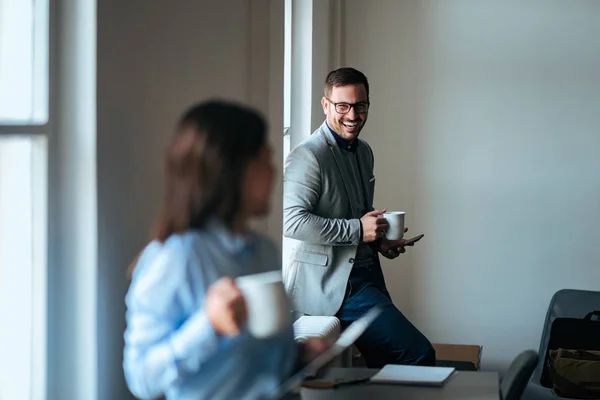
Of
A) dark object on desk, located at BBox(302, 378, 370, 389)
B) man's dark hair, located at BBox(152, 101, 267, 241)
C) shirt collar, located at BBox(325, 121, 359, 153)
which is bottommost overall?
dark object on desk, located at BBox(302, 378, 370, 389)

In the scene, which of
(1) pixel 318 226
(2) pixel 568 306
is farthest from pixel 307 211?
(2) pixel 568 306

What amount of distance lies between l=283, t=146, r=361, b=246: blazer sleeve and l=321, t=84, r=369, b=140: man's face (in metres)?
0.20

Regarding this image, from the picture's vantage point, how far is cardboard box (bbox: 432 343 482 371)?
4410 mm

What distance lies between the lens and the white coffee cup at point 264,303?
1.18m

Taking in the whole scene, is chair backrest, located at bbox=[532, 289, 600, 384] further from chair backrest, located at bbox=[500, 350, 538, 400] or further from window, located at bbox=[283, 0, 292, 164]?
chair backrest, located at bbox=[500, 350, 538, 400]

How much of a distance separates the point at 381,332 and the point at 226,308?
2091 millimetres

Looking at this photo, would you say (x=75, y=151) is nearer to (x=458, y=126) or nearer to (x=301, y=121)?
(x=301, y=121)

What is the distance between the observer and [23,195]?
1.52m

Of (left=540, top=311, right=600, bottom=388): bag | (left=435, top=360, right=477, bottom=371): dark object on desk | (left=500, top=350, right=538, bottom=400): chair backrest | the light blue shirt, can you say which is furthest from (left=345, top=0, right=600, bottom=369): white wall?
the light blue shirt

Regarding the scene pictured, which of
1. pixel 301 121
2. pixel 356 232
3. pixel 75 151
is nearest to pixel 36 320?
pixel 75 151

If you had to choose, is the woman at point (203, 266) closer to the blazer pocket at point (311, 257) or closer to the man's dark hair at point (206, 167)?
the man's dark hair at point (206, 167)

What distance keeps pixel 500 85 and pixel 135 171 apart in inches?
129

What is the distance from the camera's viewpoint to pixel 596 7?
4516mm

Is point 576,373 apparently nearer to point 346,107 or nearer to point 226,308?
point 346,107
